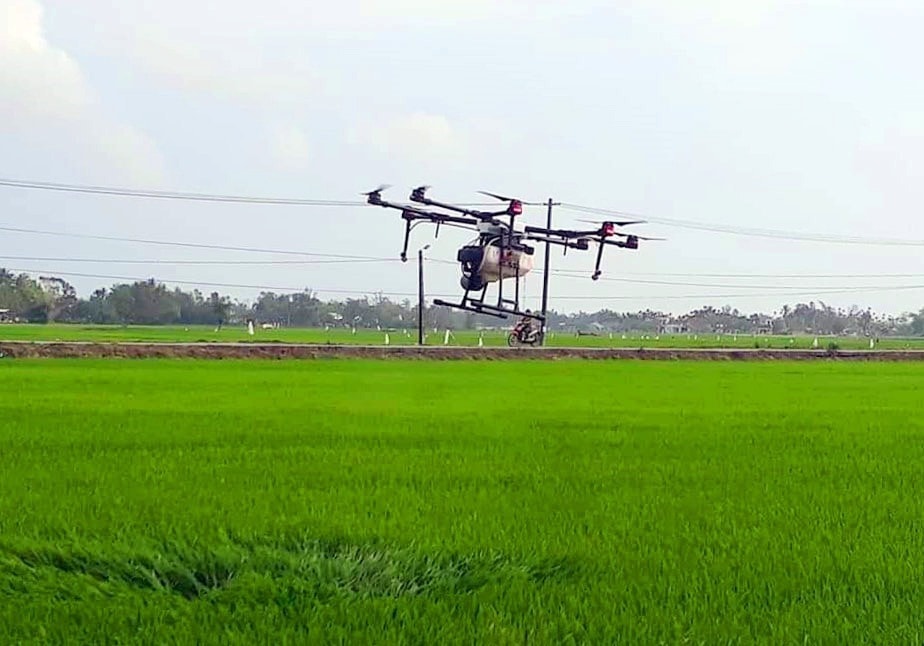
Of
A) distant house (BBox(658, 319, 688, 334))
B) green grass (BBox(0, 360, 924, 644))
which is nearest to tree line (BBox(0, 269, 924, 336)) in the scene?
distant house (BBox(658, 319, 688, 334))

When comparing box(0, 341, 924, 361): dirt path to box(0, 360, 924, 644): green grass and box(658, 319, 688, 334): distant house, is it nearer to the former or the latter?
box(0, 360, 924, 644): green grass

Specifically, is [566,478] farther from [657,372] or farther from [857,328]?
[857,328]

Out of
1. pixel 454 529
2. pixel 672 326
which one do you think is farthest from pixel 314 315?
pixel 454 529

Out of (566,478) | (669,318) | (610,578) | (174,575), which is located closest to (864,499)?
(566,478)

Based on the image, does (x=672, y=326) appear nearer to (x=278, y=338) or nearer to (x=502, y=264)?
(x=278, y=338)

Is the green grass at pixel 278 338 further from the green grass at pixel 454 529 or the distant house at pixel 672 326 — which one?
the distant house at pixel 672 326

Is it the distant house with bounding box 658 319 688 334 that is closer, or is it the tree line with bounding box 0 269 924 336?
the tree line with bounding box 0 269 924 336
